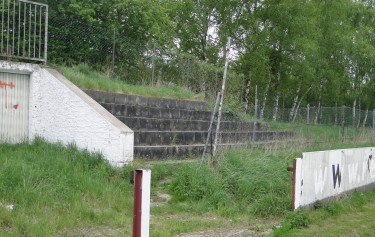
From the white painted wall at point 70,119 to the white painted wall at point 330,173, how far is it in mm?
3525

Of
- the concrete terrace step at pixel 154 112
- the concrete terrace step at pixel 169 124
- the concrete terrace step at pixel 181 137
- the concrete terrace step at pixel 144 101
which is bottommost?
the concrete terrace step at pixel 181 137

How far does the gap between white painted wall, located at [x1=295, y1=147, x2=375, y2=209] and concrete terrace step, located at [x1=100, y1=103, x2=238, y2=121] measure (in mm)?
4996

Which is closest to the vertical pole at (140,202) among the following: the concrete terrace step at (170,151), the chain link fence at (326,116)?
the concrete terrace step at (170,151)

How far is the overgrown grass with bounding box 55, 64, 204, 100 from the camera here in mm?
11938

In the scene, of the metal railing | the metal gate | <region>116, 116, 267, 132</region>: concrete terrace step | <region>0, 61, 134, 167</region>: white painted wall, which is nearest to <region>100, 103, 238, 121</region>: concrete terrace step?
<region>116, 116, 267, 132</region>: concrete terrace step

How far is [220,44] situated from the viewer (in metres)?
28.8

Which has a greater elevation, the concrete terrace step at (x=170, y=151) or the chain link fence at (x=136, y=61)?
the chain link fence at (x=136, y=61)

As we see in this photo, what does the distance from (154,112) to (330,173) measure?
5172mm

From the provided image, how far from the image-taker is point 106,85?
1251 centimetres

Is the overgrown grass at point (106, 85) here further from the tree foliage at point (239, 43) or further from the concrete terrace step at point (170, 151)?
the concrete terrace step at point (170, 151)

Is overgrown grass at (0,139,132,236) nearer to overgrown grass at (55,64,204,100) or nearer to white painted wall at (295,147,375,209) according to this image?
overgrown grass at (55,64,204,100)

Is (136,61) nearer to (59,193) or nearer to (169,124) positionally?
(169,124)

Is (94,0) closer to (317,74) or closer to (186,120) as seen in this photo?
(186,120)

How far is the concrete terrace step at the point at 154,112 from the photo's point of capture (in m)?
11.6
